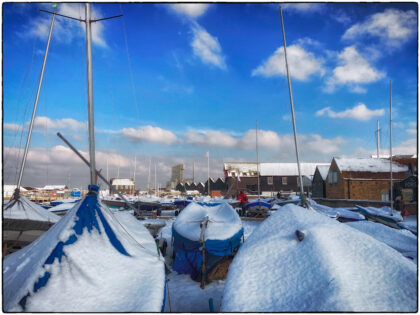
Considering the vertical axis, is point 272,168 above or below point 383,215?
above

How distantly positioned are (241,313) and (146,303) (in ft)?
4.76

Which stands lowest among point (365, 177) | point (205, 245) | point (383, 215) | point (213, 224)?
point (205, 245)

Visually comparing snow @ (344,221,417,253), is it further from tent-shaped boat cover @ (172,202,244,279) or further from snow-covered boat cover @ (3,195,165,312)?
snow-covered boat cover @ (3,195,165,312)

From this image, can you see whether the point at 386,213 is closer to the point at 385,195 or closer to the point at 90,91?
the point at 385,195

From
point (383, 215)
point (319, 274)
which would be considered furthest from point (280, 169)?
point (319, 274)

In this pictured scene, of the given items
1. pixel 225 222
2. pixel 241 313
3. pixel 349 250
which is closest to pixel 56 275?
pixel 241 313

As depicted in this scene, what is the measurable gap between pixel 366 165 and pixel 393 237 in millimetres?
25862

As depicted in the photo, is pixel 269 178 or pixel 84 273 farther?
pixel 269 178

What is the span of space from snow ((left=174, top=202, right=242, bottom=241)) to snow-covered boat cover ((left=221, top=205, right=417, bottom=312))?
4979 millimetres

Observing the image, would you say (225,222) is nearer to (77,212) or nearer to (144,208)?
(77,212)

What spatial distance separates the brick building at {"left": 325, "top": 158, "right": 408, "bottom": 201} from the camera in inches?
1040

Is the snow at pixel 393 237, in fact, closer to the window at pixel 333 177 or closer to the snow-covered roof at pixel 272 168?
the window at pixel 333 177

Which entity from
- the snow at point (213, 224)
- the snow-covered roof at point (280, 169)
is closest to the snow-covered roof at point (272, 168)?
the snow-covered roof at point (280, 169)

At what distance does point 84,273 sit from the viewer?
3885 mm
